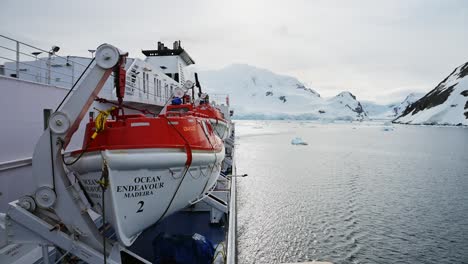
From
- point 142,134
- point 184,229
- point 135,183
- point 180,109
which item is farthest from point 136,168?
point 180,109

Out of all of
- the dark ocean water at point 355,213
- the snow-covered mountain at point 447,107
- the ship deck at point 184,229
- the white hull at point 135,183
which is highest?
the snow-covered mountain at point 447,107

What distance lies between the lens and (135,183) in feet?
15.4

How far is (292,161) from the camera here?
91.1 ft

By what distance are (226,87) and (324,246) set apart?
170 metres

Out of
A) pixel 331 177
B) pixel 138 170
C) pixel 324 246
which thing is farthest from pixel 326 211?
pixel 138 170

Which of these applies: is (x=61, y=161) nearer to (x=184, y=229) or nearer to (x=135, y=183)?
(x=135, y=183)

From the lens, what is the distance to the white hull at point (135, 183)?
4.55m

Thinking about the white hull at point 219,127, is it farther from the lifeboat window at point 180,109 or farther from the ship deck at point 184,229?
the ship deck at point 184,229

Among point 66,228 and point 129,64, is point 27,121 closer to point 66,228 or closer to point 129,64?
point 66,228

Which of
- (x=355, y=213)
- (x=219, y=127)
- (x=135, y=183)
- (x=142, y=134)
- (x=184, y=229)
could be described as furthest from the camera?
(x=219, y=127)

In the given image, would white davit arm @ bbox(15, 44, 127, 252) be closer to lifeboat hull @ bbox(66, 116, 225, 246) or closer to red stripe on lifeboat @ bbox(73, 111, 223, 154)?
lifeboat hull @ bbox(66, 116, 225, 246)

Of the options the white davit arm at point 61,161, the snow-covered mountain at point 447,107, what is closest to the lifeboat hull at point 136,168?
the white davit arm at point 61,161

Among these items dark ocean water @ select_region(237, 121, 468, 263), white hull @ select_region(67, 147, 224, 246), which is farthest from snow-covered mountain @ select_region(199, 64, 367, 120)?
white hull @ select_region(67, 147, 224, 246)

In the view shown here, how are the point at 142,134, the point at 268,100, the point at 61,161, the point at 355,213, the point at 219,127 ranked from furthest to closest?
1. the point at 268,100
2. the point at 219,127
3. the point at 355,213
4. the point at 142,134
5. the point at 61,161
